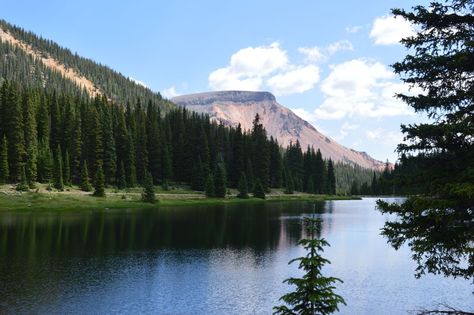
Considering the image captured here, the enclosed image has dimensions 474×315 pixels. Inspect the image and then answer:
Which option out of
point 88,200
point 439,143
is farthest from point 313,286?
point 88,200

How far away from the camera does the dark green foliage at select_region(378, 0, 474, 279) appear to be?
18578mm

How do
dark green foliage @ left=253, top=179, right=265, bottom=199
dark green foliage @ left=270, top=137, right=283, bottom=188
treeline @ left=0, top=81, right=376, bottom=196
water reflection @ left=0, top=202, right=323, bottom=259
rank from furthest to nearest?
dark green foliage @ left=270, top=137, right=283, bottom=188, dark green foliage @ left=253, top=179, right=265, bottom=199, treeline @ left=0, top=81, right=376, bottom=196, water reflection @ left=0, top=202, right=323, bottom=259

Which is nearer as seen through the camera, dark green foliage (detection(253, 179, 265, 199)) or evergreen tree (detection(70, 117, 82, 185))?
evergreen tree (detection(70, 117, 82, 185))

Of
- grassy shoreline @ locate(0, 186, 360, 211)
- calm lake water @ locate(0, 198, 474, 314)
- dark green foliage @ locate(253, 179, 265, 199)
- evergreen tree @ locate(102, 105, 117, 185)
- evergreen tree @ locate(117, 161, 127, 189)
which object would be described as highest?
evergreen tree @ locate(102, 105, 117, 185)

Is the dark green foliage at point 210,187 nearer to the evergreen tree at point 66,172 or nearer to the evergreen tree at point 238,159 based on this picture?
the evergreen tree at point 238,159

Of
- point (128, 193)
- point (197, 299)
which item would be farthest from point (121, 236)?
point (128, 193)

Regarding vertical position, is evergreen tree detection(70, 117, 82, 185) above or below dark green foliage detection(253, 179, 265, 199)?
above

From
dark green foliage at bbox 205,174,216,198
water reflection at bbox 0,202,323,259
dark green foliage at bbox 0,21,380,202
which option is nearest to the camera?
water reflection at bbox 0,202,323,259

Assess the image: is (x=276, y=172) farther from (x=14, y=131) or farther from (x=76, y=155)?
(x=14, y=131)


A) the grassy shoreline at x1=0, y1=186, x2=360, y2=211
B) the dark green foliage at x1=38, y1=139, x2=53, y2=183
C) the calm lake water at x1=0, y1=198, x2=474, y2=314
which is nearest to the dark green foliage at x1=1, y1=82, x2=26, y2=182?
the dark green foliage at x1=38, y1=139, x2=53, y2=183

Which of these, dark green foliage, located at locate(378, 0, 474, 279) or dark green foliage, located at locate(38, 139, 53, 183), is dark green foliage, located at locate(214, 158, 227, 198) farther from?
dark green foliage, located at locate(378, 0, 474, 279)

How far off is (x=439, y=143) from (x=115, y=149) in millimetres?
123072

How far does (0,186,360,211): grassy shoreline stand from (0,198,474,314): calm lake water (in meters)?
18.2

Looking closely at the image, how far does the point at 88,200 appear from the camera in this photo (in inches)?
4053
